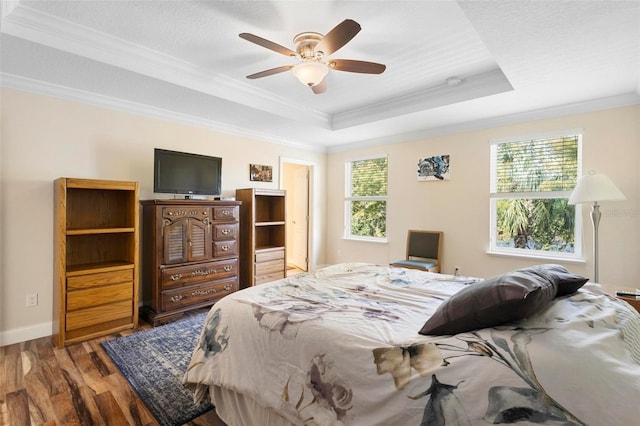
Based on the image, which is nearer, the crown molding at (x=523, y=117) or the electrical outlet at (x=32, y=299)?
the electrical outlet at (x=32, y=299)

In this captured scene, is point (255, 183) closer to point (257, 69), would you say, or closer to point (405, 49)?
point (257, 69)

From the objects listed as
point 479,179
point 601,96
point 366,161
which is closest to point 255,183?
point 366,161

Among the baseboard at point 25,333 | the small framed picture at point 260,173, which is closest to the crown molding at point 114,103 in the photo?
the small framed picture at point 260,173

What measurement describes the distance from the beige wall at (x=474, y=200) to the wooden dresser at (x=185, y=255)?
8.21ft

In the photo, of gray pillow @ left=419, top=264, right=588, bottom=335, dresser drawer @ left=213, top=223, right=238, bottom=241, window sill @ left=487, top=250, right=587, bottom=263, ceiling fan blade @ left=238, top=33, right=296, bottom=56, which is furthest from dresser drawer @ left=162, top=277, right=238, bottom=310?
window sill @ left=487, top=250, right=587, bottom=263

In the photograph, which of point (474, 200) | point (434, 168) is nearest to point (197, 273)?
point (434, 168)

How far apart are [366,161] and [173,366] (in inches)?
167

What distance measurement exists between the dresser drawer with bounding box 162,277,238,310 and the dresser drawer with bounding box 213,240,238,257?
0.32 metres

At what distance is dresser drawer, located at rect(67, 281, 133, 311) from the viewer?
2.74 m

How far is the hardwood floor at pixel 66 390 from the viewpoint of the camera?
1787 millimetres

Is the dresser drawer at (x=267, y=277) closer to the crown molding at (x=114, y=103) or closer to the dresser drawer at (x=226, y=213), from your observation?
the dresser drawer at (x=226, y=213)

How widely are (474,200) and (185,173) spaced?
148 inches

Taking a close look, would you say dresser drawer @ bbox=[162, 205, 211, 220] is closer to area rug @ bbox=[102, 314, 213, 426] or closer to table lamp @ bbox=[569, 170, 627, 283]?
area rug @ bbox=[102, 314, 213, 426]

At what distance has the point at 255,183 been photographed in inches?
189
